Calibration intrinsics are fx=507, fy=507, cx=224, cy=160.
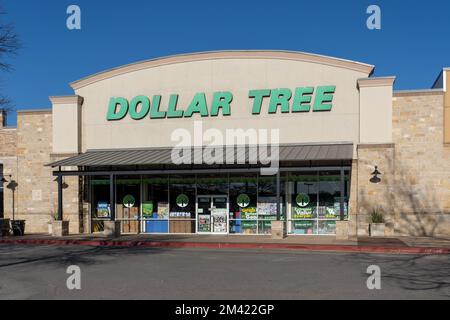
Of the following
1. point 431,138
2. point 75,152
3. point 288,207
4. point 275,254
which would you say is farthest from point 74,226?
point 431,138

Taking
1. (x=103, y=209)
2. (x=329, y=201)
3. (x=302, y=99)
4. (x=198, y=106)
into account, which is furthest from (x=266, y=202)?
(x=103, y=209)

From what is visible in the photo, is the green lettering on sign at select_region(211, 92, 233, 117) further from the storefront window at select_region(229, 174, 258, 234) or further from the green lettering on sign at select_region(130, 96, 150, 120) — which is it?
the green lettering on sign at select_region(130, 96, 150, 120)

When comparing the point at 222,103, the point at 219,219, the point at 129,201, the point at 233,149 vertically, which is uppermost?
the point at 222,103

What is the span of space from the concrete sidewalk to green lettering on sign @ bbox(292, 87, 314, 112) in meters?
5.71

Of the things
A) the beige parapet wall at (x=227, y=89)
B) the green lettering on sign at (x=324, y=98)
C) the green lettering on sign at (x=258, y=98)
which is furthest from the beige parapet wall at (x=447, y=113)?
the green lettering on sign at (x=258, y=98)

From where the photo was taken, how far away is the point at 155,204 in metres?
24.6

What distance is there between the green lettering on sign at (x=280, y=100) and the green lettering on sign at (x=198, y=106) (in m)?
3.10

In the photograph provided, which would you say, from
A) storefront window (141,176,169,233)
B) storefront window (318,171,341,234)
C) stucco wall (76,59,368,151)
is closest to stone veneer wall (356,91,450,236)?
storefront window (318,171,341,234)

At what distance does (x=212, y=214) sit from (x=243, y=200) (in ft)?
5.47

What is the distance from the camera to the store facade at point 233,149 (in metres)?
21.4

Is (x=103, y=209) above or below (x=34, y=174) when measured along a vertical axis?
below

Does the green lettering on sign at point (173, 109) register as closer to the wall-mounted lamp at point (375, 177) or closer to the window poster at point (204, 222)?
the window poster at point (204, 222)

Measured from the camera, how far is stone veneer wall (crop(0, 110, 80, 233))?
2567cm

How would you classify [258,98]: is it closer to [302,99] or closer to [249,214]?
[302,99]
